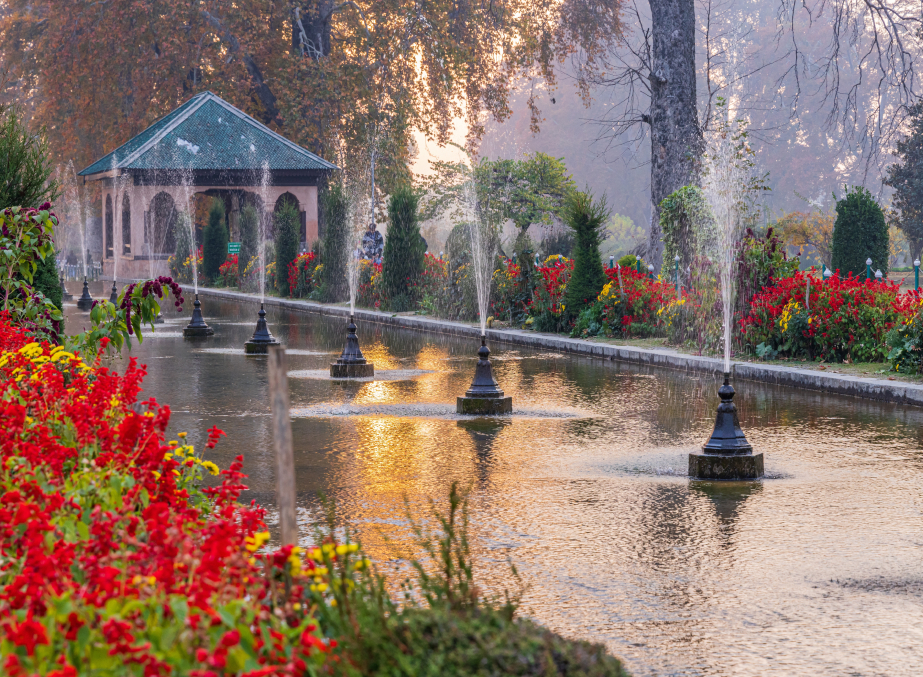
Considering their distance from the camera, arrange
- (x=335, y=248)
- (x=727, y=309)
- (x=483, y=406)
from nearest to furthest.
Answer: (x=483, y=406), (x=727, y=309), (x=335, y=248)

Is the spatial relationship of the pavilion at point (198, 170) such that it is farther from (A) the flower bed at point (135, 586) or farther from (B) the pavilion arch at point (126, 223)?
(A) the flower bed at point (135, 586)

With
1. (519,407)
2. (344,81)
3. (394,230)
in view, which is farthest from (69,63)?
(519,407)

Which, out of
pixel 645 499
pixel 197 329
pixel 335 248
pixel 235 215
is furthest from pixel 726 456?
pixel 235 215

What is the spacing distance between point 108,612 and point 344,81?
152 feet

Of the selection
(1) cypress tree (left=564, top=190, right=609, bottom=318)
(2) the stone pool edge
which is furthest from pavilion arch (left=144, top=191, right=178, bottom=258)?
(1) cypress tree (left=564, top=190, right=609, bottom=318)

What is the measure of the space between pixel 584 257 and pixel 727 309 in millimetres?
5676

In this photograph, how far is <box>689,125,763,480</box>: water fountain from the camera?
A: 879 centimetres

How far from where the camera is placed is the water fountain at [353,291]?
1570 cm

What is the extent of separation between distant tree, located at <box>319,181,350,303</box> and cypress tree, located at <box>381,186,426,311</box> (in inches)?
145

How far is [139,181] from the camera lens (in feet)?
156

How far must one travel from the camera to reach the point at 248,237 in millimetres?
42875

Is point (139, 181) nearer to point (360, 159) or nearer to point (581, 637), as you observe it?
point (360, 159)

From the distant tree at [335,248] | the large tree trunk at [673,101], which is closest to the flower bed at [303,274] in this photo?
the distant tree at [335,248]

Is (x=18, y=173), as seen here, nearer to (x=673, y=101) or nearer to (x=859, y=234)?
(x=859, y=234)
